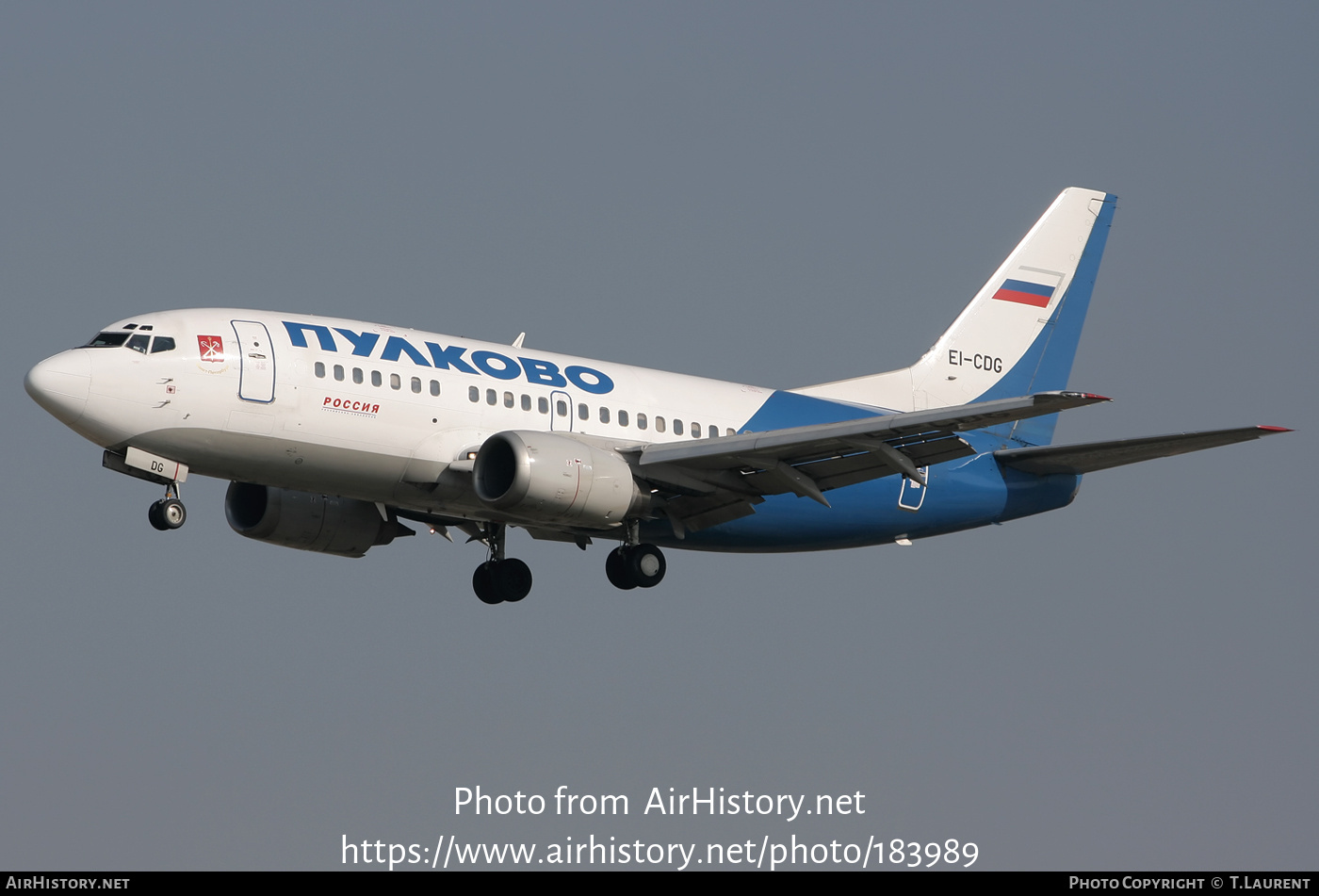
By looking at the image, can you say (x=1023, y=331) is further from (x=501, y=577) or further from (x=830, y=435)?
(x=501, y=577)

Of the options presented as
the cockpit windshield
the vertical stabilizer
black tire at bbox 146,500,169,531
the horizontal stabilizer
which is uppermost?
the vertical stabilizer

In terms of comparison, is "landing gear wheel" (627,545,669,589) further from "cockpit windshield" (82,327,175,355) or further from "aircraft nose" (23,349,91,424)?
"aircraft nose" (23,349,91,424)

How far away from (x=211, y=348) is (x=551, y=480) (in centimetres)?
620

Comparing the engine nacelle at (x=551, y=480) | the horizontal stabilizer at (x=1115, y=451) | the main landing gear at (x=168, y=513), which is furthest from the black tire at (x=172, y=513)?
the horizontal stabilizer at (x=1115, y=451)

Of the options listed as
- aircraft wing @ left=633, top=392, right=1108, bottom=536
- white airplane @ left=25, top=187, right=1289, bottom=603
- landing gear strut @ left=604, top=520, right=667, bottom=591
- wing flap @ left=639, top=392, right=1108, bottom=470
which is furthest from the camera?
landing gear strut @ left=604, top=520, right=667, bottom=591

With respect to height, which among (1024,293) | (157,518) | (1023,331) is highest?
(1024,293)

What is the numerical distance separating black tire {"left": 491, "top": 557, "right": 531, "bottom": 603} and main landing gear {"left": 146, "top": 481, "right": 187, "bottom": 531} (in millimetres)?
7847

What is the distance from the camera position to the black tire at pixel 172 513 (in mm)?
30125

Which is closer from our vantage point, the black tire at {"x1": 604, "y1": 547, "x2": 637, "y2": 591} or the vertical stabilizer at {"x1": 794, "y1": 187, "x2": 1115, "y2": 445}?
the black tire at {"x1": 604, "y1": 547, "x2": 637, "y2": 591}

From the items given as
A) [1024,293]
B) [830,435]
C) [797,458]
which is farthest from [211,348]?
[1024,293]

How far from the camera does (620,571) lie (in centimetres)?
3438

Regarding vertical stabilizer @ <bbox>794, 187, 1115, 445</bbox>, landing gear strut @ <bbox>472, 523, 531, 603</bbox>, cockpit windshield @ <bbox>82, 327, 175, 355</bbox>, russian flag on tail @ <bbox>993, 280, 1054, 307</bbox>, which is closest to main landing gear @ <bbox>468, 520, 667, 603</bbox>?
landing gear strut @ <bbox>472, 523, 531, 603</bbox>

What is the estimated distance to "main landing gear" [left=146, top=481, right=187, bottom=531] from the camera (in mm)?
30109
